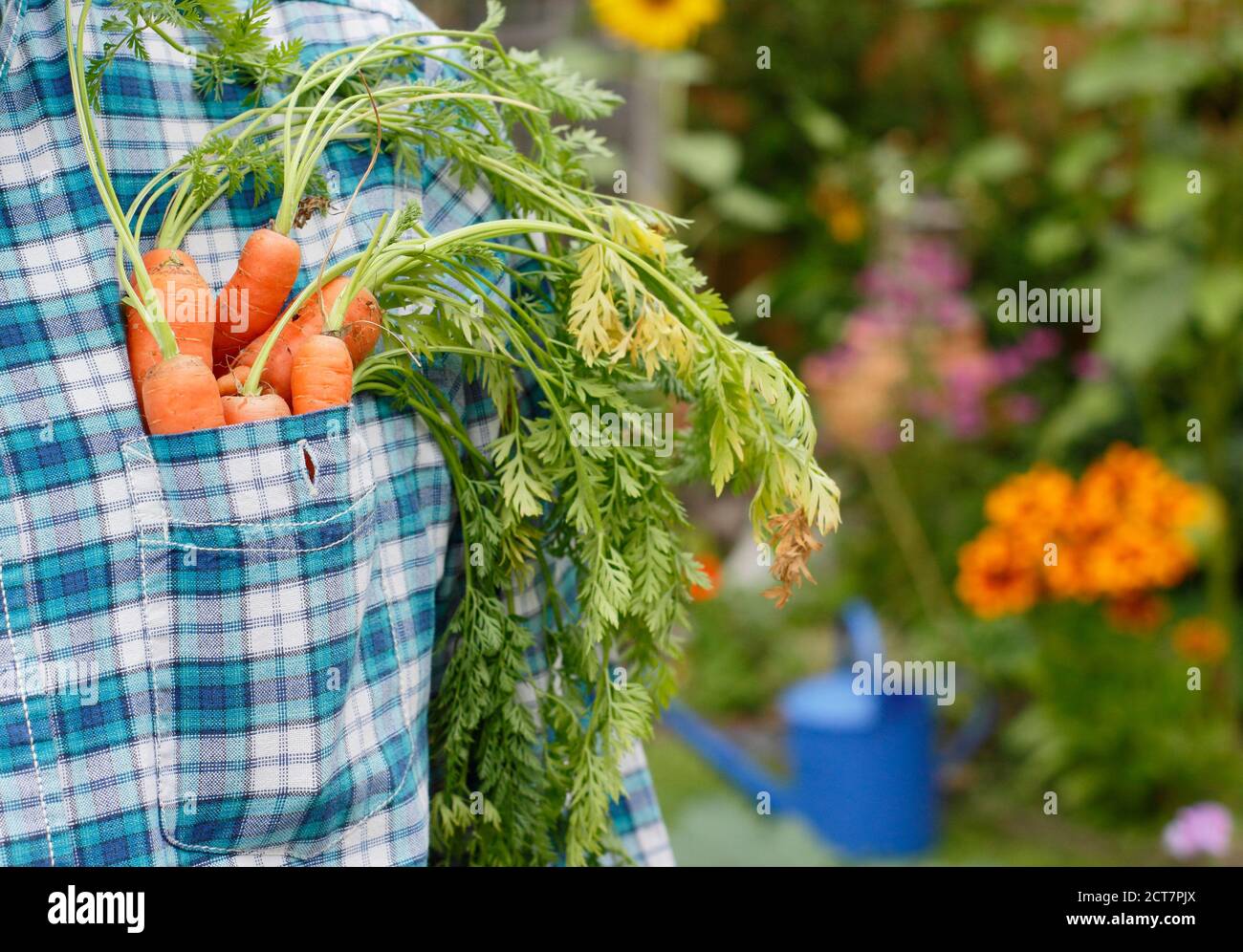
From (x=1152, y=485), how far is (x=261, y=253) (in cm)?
240

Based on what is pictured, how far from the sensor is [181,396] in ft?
2.62

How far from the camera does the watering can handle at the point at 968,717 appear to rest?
113 inches

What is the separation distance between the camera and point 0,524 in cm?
82

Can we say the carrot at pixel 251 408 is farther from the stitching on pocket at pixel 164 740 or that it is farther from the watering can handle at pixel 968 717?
the watering can handle at pixel 968 717

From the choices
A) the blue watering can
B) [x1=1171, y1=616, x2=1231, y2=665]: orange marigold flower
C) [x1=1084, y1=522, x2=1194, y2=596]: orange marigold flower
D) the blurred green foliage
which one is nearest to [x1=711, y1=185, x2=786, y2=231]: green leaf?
the blurred green foliage

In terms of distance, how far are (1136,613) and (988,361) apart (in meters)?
0.94

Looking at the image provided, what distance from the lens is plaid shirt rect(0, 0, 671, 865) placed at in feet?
2.64

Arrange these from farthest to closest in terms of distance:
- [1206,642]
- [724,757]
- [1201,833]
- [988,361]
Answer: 1. [988,361]
2. [724,757]
3. [1206,642]
4. [1201,833]

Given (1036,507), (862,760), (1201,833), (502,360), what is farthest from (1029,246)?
(502,360)

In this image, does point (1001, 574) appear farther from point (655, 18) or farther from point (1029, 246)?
point (655, 18)

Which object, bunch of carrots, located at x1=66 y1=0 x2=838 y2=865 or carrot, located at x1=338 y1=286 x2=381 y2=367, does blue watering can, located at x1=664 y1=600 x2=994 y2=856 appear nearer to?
bunch of carrots, located at x1=66 y1=0 x2=838 y2=865
